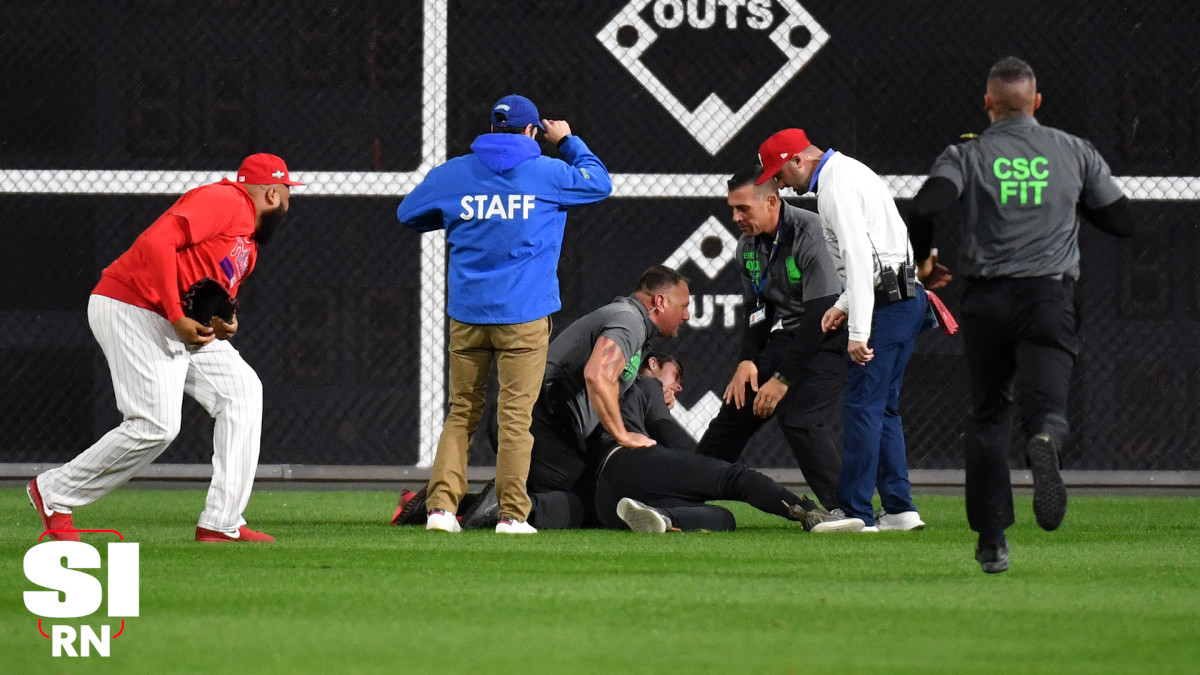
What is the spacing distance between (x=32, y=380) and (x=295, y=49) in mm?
2234

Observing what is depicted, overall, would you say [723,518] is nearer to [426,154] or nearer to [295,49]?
[426,154]

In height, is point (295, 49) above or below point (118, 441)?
above

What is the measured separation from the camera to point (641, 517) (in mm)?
6156

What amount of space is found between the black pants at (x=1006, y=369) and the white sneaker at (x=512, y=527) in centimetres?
202

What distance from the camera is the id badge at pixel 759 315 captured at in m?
6.66

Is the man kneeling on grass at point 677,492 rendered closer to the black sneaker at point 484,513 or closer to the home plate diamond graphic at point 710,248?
the black sneaker at point 484,513

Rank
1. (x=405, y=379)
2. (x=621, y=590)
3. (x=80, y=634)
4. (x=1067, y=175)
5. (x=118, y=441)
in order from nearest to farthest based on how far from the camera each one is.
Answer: (x=80, y=634) → (x=621, y=590) → (x=1067, y=175) → (x=118, y=441) → (x=405, y=379)

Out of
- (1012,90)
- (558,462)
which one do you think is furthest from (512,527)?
(1012,90)

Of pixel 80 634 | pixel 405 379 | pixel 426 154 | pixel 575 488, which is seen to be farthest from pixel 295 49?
pixel 80 634

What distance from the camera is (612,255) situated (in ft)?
29.1

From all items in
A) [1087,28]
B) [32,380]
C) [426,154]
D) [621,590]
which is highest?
[1087,28]

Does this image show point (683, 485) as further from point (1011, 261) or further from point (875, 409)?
point (1011, 261)

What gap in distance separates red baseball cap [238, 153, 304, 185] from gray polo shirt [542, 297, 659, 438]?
51.1 inches

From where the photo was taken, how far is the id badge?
6.66m
